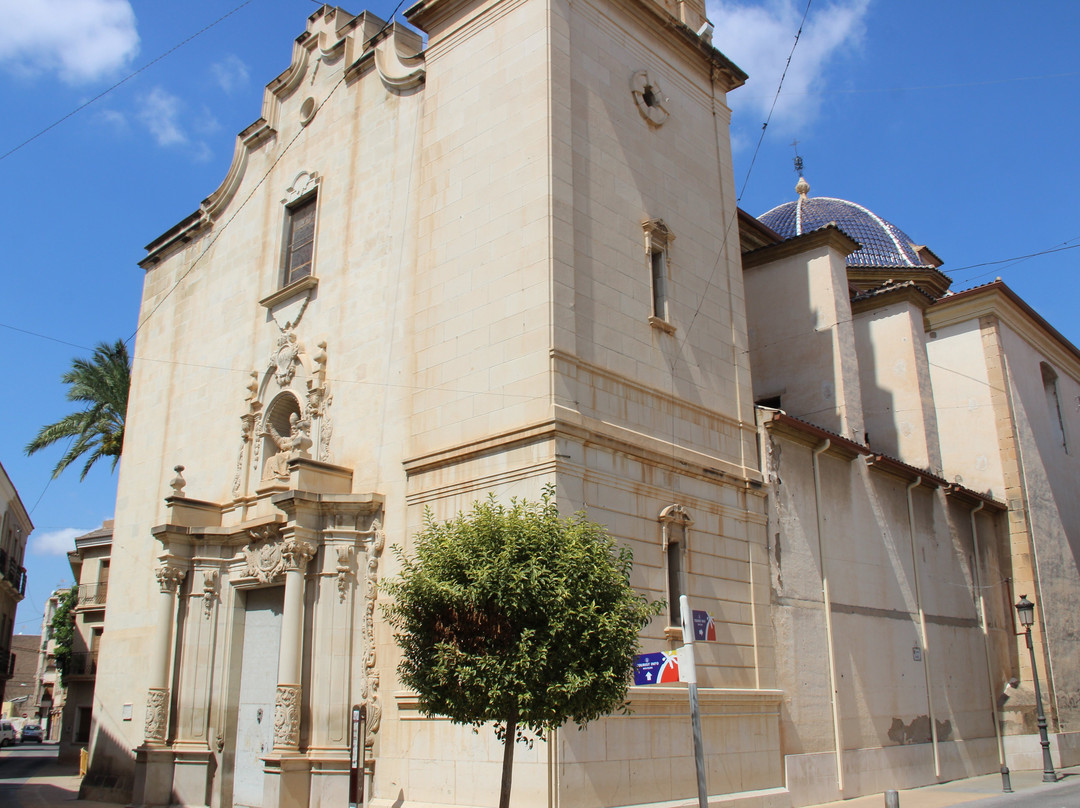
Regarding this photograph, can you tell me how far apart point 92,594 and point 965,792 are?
107 ft

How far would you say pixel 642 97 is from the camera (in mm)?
16938

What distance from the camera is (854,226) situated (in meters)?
33.5

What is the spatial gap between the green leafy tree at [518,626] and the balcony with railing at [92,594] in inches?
1216

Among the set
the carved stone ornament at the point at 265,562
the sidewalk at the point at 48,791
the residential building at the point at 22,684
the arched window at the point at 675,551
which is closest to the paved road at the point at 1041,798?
the arched window at the point at 675,551

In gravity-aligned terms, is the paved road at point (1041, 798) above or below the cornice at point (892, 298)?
below

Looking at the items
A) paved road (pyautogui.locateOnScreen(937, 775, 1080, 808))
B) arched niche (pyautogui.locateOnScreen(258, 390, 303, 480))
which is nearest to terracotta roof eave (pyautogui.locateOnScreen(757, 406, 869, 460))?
paved road (pyautogui.locateOnScreen(937, 775, 1080, 808))

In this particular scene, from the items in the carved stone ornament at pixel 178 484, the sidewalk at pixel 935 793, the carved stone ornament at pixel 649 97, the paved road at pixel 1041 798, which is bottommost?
the sidewalk at pixel 935 793

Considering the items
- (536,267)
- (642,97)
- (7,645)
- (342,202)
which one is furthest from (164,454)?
(7,645)

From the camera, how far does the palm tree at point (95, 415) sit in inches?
1172

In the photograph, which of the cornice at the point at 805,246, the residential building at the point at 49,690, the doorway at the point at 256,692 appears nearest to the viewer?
the doorway at the point at 256,692

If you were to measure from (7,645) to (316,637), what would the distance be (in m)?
39.2

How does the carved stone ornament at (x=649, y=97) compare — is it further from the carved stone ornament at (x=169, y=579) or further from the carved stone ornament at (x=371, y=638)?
the carved stone ornament at (x=169, y=579)

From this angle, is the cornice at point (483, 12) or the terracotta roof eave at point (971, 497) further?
the terracotta roof eave at point (971, 497)

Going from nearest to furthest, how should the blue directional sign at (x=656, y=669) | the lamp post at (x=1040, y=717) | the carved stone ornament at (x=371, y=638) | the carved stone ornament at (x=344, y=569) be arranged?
the blue directional sign at (x=656, y=669)
the carved stone ornament at (x=371, y=638)
the carved stone ornament at (x=344, y=569)
the lamp post at (x=1040, y=717)
